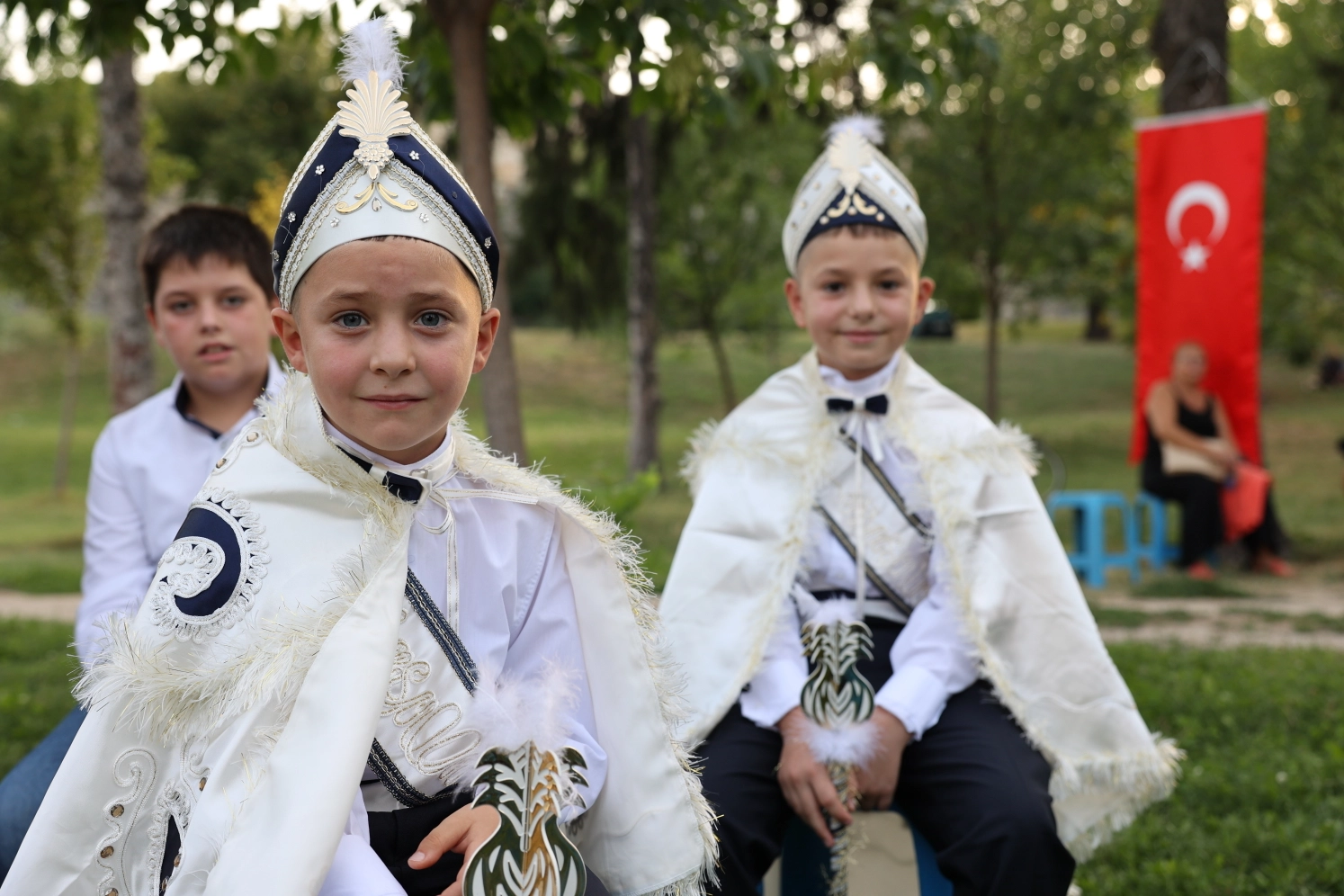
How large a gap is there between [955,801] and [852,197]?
1.48 meters

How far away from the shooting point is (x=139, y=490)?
10.2 feet

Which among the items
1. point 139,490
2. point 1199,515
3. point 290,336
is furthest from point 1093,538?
point 290,336

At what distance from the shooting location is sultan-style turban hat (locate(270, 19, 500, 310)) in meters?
1.89

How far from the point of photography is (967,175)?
646 inches

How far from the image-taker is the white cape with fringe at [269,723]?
68.9 inches

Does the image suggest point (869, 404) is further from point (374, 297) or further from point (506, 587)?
point (374, 297)

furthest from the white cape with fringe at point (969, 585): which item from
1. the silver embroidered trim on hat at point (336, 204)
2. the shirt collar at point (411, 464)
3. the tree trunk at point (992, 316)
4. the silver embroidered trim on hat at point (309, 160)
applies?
the tree trunk at point (992, 316)

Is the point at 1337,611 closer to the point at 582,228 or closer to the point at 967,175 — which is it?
the point at 582,228

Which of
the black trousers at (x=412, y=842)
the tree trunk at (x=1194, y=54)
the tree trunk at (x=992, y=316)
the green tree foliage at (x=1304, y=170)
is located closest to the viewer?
the black trousers at (x=412, y=842)

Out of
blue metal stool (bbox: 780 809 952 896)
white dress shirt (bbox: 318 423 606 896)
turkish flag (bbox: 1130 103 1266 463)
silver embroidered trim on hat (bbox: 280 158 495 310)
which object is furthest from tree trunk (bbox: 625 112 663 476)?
→ silver embroidered trim on hat (bbox: 280 158 495 310)

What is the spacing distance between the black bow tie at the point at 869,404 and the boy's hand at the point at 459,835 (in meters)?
1.57

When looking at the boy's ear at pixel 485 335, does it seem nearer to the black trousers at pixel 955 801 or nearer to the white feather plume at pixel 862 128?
the black trousers at pixel 955 801

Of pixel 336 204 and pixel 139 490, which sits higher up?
pixel 336 204

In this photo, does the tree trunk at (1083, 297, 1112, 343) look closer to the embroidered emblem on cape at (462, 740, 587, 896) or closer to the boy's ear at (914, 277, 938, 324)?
the boy's ear at (914, 277, 938, 324)
